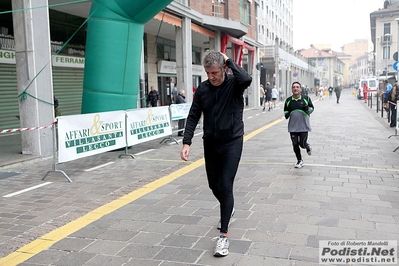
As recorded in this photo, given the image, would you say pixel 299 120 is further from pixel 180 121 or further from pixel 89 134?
pixel 180 121

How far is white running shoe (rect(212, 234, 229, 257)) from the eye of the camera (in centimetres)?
371

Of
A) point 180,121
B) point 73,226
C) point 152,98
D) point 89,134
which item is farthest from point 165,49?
point 73,226

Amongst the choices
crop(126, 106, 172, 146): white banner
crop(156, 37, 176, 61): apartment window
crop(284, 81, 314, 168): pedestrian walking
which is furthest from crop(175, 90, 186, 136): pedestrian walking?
crop(156, 37, 176, 61): apartment window

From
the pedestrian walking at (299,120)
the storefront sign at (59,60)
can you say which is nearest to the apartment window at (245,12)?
the storefront sign at (59,60)

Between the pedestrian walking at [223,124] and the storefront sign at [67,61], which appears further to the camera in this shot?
the storefront sign at [67,61]

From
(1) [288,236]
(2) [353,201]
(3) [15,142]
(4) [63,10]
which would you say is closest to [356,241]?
(1) [288,236]

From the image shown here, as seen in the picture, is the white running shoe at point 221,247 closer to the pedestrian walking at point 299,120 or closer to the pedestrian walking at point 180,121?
the pedestrian walking at point 299,120

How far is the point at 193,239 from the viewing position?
4.18 meters

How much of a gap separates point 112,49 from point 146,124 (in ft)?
6.70

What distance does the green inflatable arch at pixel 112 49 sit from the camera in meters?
9.61

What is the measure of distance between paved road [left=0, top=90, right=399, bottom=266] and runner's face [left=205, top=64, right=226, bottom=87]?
1.63 m

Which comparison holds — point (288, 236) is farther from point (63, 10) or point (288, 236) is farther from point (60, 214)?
point (63, 10)

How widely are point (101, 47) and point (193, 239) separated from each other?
22.1 feet

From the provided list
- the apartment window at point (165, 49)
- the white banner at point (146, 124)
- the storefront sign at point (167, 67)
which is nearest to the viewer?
the white banner at point (146, 124)
